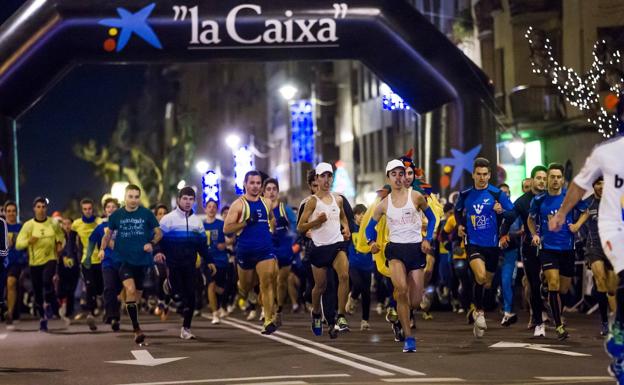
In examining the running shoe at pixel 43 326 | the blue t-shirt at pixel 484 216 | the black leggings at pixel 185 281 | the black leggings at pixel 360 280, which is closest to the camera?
the blue t-shirt at pixel 484 216

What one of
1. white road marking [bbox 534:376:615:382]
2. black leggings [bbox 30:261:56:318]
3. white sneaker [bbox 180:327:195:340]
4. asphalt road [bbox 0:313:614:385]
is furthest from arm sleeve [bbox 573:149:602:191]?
black leggings [bbox 30:261:56:318]

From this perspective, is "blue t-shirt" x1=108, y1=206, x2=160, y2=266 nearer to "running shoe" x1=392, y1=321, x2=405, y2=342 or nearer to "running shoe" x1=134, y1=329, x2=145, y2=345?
"running shoe" x1=134, y1=329, x2=145, y2=345

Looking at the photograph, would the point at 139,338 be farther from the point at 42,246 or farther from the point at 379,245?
the point at 42,246

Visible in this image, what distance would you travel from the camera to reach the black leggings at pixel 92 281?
21859mm

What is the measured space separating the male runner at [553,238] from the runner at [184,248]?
415 cm

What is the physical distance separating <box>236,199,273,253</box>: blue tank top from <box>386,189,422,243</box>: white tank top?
224cm

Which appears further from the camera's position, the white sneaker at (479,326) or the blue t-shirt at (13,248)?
the blue t-shirt at (13,248)

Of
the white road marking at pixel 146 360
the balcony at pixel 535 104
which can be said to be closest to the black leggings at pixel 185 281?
the white road marking at pixel 146 360

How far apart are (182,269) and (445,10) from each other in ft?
94.7

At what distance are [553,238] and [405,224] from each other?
7.55ft

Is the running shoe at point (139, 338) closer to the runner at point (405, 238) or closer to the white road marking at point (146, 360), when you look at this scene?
the white road marking at point (146, 360)

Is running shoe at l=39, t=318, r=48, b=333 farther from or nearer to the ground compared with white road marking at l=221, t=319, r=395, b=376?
farther from the ground

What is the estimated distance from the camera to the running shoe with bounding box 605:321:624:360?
9.03 m

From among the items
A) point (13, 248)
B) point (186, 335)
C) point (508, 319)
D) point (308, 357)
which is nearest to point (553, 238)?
point (508, 319)
